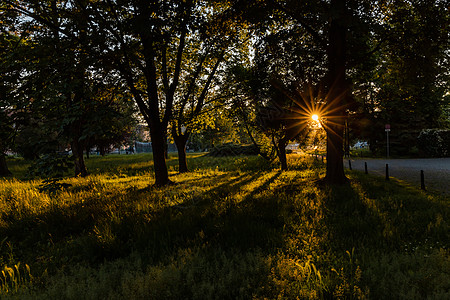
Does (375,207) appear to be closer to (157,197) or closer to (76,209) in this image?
(157,197)

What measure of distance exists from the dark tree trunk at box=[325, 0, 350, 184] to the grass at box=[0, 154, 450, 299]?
246 cm

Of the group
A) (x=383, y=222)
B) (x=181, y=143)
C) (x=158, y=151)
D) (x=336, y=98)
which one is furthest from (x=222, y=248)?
A: (x=181, y=143)

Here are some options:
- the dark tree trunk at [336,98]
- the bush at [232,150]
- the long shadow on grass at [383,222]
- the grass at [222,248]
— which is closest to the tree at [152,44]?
the grass at [222,248]

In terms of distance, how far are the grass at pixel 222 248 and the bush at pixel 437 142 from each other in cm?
2207

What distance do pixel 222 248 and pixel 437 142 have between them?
28450 millimetres

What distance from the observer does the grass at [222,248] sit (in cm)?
288

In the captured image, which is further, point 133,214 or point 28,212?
point 28,212

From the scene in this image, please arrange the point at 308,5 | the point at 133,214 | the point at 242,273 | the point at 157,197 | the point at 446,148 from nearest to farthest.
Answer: the point at 242,273 < the point at 133,214 < the point at 157,197 < the point at 308,5 < the point at 446,148

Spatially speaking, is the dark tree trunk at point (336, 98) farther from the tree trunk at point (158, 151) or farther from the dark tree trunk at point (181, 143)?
the dark tree trunk at point (181, 143)

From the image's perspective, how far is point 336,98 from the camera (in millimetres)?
9398

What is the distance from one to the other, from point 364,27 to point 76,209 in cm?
922

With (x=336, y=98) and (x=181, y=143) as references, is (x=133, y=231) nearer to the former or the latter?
(x=336, y=98)

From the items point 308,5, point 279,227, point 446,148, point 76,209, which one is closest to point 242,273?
point 279,227

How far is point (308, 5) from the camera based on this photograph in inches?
302
